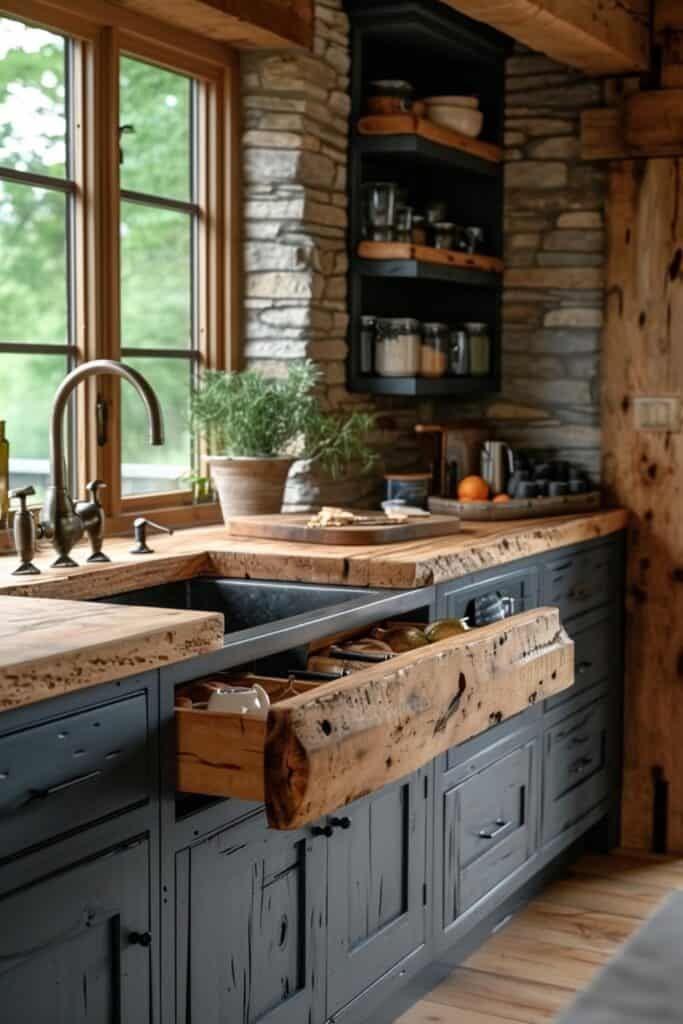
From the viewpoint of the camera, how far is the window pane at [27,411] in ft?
11.4

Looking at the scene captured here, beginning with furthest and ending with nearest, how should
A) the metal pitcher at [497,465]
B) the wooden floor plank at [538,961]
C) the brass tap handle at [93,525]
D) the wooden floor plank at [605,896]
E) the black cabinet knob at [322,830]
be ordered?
the metal pitcher at [497,465], the wooden floor plank at [605,896], the wooden floor plank at [538,961], the brass tap handle at [93,525], the black cabinet knob at [322,830]

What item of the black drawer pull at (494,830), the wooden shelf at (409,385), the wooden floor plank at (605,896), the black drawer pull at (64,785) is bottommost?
the wooden floor plank at (605,896)

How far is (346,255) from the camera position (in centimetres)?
445

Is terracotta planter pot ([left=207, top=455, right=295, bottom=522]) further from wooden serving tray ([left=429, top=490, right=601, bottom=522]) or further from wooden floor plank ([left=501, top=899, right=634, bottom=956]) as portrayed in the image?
wooden floor plank ([left=501, top=899, right=634, bottom=956])

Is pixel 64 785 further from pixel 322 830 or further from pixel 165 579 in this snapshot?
pixel 165 579

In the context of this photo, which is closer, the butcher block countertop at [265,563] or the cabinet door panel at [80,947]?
the cabinet door panel at [80,947]

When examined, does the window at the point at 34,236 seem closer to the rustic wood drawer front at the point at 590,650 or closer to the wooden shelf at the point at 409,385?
the wooden shelf at the point at 409,385

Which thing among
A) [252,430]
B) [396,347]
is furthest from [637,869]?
[252,430]

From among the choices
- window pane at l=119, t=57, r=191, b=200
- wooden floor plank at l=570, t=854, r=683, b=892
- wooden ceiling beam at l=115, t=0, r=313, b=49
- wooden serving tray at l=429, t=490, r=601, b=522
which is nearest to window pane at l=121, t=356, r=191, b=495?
window pane at l=119, t=57, r=191, b=200

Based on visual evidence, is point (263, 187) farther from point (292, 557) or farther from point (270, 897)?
point (270, 897)

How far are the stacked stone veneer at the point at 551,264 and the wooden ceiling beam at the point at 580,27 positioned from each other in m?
0.21

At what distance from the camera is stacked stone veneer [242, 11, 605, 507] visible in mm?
4230

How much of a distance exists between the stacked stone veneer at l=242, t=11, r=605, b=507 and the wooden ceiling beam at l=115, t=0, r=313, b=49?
93 mm

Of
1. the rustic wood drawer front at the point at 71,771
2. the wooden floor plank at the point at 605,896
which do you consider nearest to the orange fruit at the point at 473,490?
the wooden floor plank at the point at 605,896
